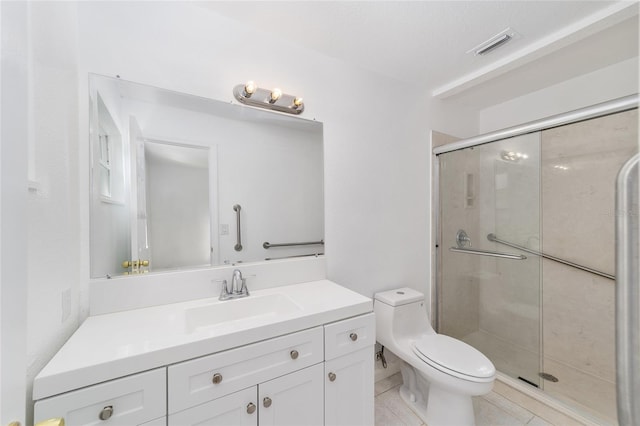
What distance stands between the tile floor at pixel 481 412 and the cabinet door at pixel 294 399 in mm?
750

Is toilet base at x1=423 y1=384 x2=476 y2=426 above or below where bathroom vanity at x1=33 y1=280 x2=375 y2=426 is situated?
below

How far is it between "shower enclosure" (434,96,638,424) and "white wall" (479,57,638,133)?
26cm

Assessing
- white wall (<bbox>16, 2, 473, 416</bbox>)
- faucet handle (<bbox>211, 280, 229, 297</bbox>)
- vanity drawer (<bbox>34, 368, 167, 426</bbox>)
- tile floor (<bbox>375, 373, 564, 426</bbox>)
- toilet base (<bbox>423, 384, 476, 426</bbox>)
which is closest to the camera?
vanity drawer (<bbox>34, 368, 167, 426</bbox>)

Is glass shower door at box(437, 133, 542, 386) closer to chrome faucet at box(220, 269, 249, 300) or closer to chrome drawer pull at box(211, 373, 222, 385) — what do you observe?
chrome faucet at box(220, 269, 249, 300)

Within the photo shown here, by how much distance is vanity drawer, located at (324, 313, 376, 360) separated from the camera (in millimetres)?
1104

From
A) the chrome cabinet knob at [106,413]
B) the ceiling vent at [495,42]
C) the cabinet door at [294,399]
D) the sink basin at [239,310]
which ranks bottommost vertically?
the cabinet door at [294,399]

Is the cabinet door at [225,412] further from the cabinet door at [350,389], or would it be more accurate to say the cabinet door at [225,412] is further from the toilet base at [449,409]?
the toilet base at [449,409]

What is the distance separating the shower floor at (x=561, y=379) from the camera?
1604 mm

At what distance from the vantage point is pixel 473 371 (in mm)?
1321

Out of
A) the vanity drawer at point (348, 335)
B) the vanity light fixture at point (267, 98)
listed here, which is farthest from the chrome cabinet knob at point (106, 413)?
the vanity light fixture at point (267, 98)

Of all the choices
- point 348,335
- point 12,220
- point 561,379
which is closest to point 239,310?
point 348,335

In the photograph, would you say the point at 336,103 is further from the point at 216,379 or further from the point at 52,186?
the point at 216,379

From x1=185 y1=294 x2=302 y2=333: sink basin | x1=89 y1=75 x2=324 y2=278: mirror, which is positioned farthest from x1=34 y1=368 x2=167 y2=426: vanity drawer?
x1=89 y1=75 x2=324 y2=278: mirror

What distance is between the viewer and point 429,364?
4.72ft
